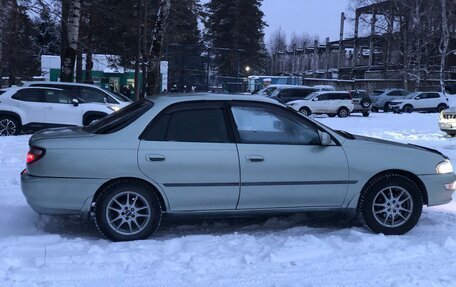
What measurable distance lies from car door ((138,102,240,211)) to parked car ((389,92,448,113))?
32136mm

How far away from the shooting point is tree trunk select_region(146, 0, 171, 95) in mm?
18906

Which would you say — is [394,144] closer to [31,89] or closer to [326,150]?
[326,150]

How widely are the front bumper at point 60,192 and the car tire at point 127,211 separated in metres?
0.13

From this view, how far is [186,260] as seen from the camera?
4844mm

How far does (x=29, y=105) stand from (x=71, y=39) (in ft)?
12.6

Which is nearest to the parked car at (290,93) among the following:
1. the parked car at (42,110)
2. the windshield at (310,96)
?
the windshield at (310,96)

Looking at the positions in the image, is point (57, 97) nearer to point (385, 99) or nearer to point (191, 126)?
point (191, 126)

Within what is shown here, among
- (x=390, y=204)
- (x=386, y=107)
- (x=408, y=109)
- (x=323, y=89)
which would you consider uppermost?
(x=323, y=89)

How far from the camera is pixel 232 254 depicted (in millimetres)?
5062

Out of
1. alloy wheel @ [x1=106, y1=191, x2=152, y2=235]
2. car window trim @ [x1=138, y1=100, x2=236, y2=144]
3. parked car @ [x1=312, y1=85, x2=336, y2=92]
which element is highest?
parked car @ [x1=312, y1=85, x2=336, y2=92]

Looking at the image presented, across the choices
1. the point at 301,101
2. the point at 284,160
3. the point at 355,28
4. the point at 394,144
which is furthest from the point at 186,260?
the point at 355,28

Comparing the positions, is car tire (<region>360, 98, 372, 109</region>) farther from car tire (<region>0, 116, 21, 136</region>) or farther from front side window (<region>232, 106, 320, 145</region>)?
front side window (<region>232, 106, 320, 145</region>)

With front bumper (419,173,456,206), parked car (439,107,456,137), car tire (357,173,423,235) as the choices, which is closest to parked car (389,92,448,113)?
parked car (439,107,456,137)

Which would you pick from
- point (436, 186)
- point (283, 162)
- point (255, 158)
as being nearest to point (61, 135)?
point (255, 158)
